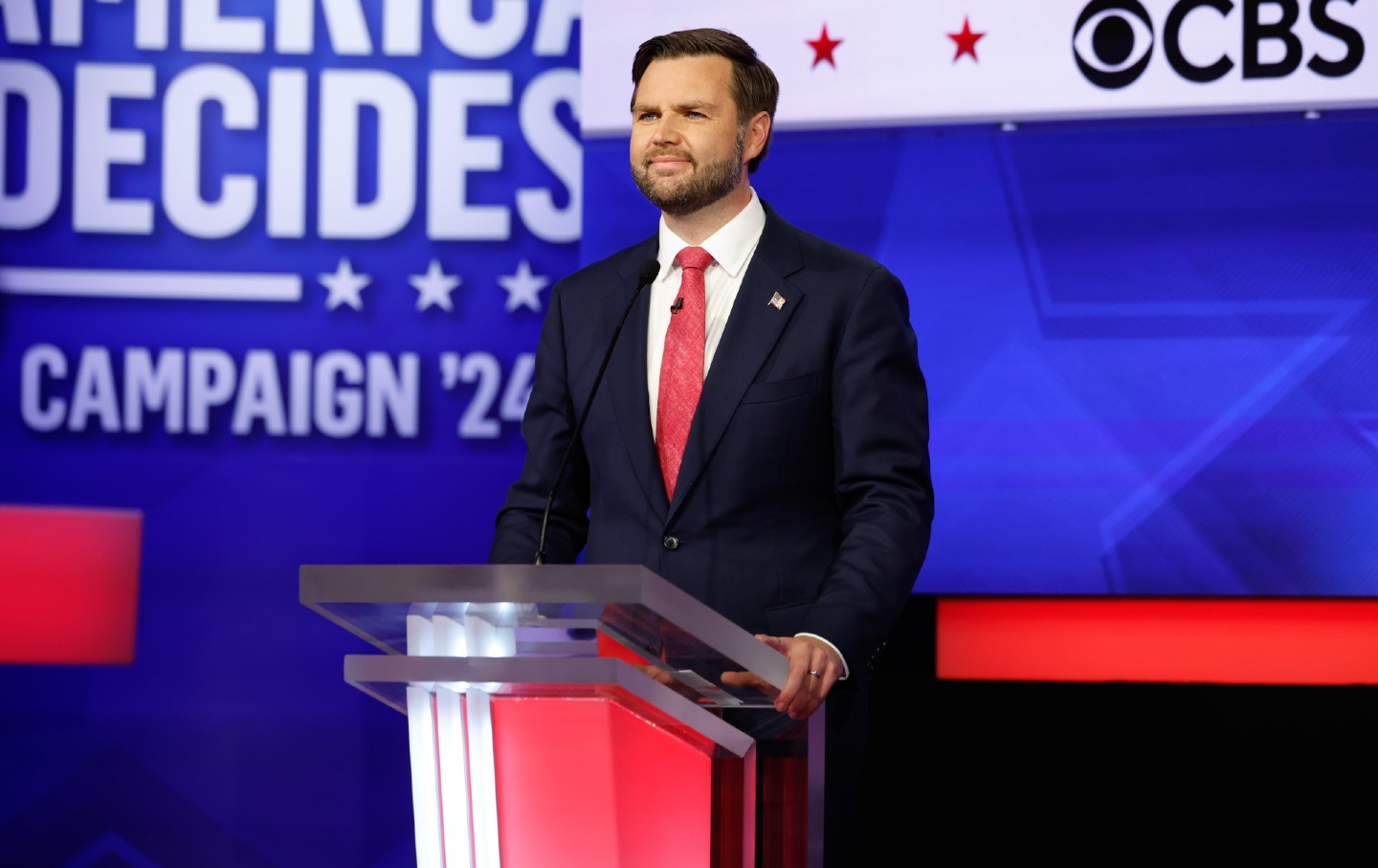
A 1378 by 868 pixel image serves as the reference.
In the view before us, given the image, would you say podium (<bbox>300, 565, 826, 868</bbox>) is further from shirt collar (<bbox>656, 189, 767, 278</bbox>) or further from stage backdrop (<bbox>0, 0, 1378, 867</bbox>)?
stage backdrop (<bbox>0, 0, 1378, 867</bbox>)

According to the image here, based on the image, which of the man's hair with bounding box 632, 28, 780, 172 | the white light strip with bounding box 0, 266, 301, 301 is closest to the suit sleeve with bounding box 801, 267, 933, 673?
the man's hair with bounding box 632, 28, 780, 172


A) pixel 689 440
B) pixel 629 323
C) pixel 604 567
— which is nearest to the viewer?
pixel 604 567

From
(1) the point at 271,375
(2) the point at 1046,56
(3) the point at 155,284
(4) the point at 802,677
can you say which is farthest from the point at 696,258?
(3) the point at 155,284

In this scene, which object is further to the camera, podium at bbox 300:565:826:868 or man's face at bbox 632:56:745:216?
man's face at bbox 632:56:745:216

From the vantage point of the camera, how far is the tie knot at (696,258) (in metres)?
2.12

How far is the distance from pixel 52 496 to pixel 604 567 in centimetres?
296

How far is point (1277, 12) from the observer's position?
3.11m

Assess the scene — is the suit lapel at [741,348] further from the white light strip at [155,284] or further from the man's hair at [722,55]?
the white light strip at [155,284]

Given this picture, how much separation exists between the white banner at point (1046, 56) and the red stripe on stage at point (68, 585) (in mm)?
1677

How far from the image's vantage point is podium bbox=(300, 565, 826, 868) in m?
1.33

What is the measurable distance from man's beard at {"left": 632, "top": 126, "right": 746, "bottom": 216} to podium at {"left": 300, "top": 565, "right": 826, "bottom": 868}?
858 mm

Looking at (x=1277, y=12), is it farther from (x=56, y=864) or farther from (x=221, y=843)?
(x=56, y=864)

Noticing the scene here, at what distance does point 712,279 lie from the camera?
215 centimetres

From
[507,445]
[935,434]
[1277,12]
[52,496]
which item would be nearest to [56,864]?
[52,496]
